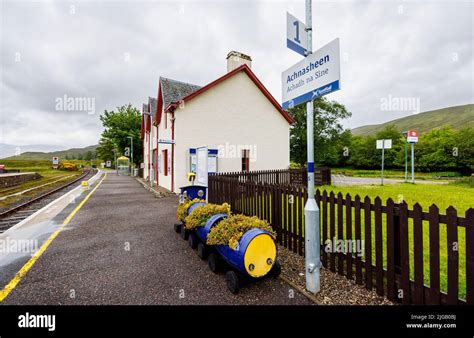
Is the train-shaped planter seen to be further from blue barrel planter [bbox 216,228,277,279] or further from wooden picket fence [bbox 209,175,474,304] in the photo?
wooden picket fence [bbox 209,175,474,304]

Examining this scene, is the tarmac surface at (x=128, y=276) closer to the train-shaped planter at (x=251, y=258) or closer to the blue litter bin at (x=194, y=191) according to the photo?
the train-shaped planter at (x=251, y=258)

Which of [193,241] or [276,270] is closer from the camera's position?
[276,270]

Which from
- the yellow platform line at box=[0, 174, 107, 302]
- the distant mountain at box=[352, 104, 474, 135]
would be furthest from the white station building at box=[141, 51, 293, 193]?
the distant mountain at box=[352, 104, 474, 135]

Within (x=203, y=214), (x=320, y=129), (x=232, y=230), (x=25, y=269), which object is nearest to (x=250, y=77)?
(x=203, y=214)

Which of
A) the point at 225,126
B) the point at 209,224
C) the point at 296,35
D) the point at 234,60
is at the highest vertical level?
the point at 234,60

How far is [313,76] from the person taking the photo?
3.14 m

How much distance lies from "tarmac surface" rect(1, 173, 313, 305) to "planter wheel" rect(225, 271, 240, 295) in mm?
74

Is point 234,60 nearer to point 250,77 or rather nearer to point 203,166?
point 250,77

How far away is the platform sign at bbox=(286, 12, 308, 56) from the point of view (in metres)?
3.24

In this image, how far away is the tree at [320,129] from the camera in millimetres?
31594

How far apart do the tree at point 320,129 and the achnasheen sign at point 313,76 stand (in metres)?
28.8

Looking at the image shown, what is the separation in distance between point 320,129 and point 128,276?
32.6 meters

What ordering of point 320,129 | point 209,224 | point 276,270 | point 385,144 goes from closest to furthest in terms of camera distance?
1. point 276,270
2. point 209,224
3. point 385,144
4. point 320,129

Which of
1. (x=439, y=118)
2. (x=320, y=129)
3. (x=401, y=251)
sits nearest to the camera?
(x=401, y=251)
